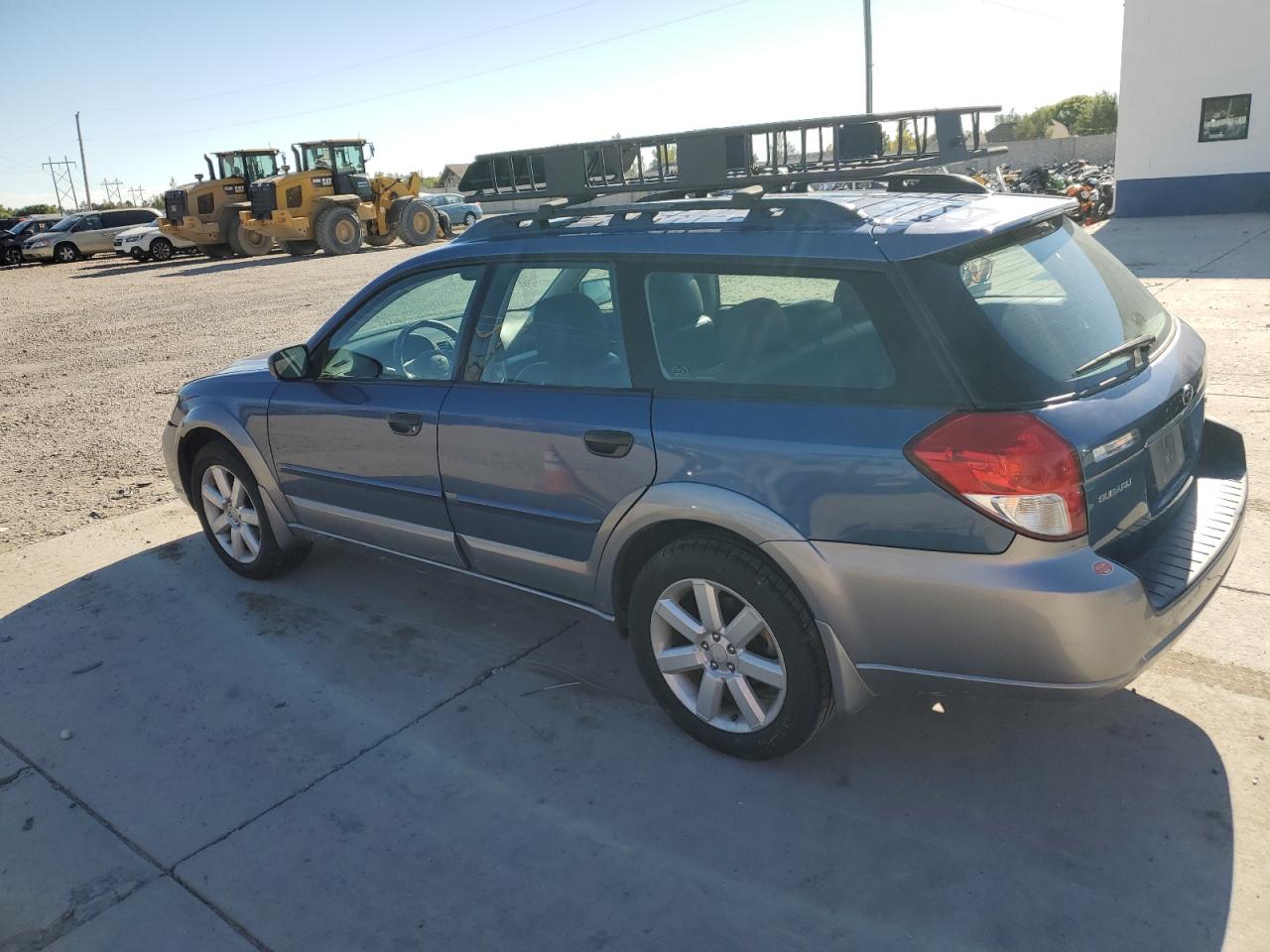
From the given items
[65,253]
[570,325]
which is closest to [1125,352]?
[570,325]

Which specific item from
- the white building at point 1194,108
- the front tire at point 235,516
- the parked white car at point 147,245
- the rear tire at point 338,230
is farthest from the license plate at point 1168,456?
the parked white car at point 147,245

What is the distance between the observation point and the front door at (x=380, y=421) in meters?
3.84

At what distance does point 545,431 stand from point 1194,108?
19.6m

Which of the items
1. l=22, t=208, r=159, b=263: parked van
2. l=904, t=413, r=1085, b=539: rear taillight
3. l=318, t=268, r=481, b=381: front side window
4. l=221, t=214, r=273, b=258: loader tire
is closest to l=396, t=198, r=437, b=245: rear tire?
l=221, t=214, r=273, b=258: loader tire

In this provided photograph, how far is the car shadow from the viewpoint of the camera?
255cm

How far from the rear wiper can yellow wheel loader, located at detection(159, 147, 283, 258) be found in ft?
87.3

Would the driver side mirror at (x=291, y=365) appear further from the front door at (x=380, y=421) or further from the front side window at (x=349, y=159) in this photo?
the front side window at (x=349, y=159)

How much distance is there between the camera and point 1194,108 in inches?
722

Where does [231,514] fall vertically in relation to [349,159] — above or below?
below

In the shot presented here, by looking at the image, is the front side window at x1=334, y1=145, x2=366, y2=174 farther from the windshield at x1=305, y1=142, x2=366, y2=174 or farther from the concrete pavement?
the concrete pavement

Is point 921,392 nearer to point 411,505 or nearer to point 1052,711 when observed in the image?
point 1052,711

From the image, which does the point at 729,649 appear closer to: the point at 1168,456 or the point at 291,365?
the point at 1168,456

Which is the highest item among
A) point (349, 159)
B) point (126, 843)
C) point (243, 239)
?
point (349, 159)

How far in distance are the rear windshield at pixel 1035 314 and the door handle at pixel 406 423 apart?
1.97 m
